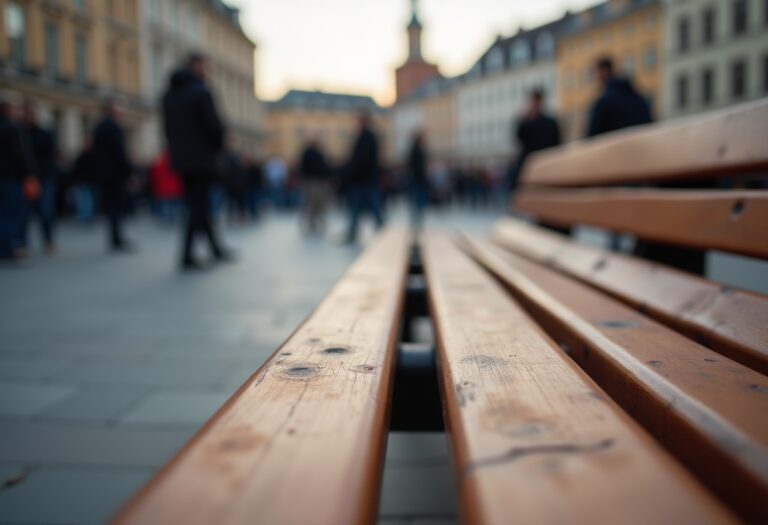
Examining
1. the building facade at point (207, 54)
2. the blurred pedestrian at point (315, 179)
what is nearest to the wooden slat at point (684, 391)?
the blurred pedestrian at point (315, 179)

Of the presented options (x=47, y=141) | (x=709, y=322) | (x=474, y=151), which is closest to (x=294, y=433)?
(x=709, y=322)

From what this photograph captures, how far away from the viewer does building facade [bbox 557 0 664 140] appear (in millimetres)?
45688

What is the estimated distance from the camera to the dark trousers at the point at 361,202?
9.53 meters

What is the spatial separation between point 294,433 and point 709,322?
0.90 m

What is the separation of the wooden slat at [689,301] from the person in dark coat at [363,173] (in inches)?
294

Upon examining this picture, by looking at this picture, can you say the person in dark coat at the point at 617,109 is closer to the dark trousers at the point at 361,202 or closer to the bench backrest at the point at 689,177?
the bench backrest at the point at 689,177

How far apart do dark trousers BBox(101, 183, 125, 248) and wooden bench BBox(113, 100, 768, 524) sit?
763 cm

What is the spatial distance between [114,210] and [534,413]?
28.4ft

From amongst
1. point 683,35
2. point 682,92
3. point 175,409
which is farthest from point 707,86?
point 175,409

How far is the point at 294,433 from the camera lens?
0.69 m

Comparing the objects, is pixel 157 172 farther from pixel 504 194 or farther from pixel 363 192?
pixel 504 194

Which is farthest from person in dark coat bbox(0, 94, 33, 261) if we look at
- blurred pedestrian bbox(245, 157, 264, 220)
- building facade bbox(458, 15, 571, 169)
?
building facade bbox(458, 15, 571, 169)

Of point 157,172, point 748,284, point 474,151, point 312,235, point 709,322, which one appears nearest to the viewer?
point 709,322

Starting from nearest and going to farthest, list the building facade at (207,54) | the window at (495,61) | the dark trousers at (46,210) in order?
the dark trousers at (46,210)
the building facade at (207,54)
the window at (495,61)
